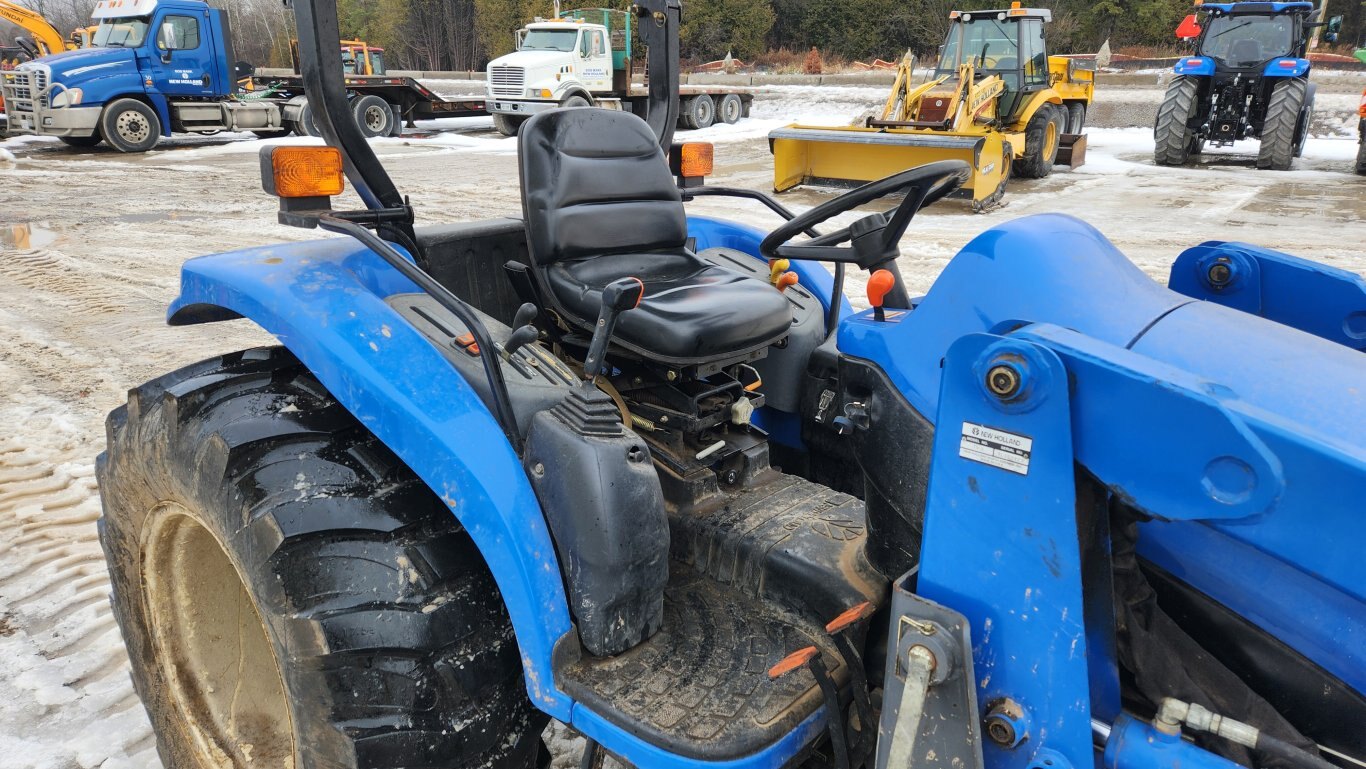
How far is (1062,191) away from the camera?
10.7m

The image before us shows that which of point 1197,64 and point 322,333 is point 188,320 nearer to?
point 322,333

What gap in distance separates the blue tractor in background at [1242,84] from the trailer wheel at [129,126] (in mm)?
14766

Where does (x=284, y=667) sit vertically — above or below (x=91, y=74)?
below

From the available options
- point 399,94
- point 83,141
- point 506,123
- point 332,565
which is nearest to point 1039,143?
point 506,123

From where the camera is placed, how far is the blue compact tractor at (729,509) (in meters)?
1.13

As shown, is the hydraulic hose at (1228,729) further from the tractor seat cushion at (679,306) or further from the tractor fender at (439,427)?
the tractor seat cushion at (679,306)

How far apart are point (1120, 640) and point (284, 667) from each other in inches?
51.2

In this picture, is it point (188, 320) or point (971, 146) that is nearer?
point (188, 320)

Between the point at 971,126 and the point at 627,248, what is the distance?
9.26 metres

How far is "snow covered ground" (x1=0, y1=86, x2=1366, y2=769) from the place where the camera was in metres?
2.37

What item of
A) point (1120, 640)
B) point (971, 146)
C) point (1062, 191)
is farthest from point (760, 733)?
point (1062, 191)

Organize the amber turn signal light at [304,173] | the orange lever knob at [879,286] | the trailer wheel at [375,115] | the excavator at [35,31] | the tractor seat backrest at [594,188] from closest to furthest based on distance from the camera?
the orange lever knob at [879,286] < the amber turn signal light at [304,173] < the tractor seat backrest at [594,188] < the excavator at [35,31] < the trailer wheel at [375,115]

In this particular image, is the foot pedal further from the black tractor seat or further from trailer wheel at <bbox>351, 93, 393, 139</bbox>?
trailer wheel at <bbox>351, 93, 393, 139</bbox>

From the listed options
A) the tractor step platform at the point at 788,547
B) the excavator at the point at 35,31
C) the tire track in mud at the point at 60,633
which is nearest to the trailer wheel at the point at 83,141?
the excavator at the point at 35,31
